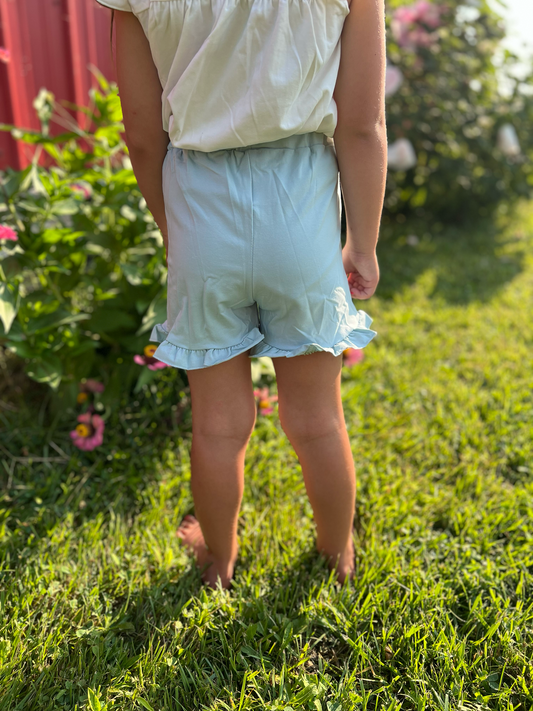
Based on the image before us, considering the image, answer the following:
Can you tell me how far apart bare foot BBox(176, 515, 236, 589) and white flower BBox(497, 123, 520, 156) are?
4.25 m

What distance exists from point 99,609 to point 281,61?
1.28 meters

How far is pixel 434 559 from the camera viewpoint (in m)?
1.58

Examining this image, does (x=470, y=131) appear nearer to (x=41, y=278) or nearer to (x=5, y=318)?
(x=41, y=278)

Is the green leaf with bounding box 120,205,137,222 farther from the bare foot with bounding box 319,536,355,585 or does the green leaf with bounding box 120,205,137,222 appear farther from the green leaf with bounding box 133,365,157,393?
the bare foot with bounding box 319,536,355,585

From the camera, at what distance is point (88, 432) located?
1961mm

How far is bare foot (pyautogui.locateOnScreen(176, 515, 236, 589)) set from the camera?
1506mm

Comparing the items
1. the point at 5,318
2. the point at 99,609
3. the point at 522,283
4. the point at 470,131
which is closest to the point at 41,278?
the point at 5,318

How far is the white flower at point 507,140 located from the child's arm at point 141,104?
13.8 feet

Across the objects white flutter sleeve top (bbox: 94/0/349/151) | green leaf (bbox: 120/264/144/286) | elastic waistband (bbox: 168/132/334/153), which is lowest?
green leaf (bbox: 120/264/144/286)

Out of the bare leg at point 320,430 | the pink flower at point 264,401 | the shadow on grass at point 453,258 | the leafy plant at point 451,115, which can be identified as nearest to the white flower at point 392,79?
the leafy plant at point 451,115

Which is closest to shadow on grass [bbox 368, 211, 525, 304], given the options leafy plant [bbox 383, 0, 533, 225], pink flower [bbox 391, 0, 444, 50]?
leafy plant [bbox 383, 0, 533, 225]

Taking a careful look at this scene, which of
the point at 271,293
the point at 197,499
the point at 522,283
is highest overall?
the point at 271,293

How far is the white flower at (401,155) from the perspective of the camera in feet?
13.3

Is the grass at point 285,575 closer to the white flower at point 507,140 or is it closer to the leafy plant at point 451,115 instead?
the leafy plant at point 451,115
